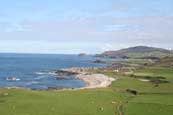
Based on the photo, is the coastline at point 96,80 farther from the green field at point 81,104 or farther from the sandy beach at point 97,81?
the green field at point 81,104

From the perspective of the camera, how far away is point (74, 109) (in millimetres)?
52438

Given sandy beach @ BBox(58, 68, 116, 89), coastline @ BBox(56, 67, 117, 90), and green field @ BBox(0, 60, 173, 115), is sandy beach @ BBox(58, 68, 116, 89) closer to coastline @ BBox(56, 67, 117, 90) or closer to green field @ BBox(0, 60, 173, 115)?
coastline @ BBox(56, 67, 117, 90)

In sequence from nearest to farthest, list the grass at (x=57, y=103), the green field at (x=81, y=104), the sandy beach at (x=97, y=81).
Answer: the grass at (x=57, y=103) → the green field at (x=81, y=104) → the sandy beach at (x=97, y=81)

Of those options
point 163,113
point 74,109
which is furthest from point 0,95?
point 163,113

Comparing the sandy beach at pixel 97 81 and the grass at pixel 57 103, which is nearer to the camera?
the grass at pixel 57 103

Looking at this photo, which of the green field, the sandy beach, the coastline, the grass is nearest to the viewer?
the grass

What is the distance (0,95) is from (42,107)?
1234 cm

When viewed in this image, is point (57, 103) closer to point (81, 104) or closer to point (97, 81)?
point (81, 104)

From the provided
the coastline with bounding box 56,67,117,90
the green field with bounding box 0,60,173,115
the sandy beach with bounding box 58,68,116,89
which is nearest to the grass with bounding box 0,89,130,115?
the green field with bounding box 0,60,173,115

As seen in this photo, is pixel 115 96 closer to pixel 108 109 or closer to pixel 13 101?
pixel 108 109

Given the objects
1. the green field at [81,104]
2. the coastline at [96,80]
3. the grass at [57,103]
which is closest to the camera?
the grass at [57,103]

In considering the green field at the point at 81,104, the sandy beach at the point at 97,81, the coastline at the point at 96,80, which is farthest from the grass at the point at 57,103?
the sandy beach at the point at 97,81

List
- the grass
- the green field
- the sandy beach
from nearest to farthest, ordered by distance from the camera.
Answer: the grass < the green field < the sandy beach

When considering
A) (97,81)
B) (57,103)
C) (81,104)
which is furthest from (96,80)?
(57,103)
